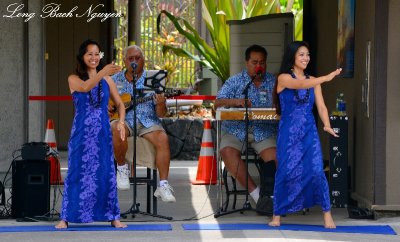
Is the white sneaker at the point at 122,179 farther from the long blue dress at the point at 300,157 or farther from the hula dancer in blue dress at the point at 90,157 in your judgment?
the long blue dress at the point at 300,157

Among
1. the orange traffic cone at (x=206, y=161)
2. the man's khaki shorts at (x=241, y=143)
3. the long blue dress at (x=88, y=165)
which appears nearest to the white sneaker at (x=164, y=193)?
the man's khaki shorts at (x=241, y=143)

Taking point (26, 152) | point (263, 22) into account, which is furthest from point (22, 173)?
point (263, 22)

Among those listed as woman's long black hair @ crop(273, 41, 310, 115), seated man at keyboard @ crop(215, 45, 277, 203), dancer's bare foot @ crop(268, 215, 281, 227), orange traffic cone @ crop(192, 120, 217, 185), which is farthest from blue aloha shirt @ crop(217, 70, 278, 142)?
orange traffic cone @ crop(192, 120, 217, 185)

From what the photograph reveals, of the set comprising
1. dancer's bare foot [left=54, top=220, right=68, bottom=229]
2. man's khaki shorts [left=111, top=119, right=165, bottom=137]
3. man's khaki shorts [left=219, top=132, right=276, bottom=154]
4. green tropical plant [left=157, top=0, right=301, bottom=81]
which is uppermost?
green tropical plant [left=157, top=0, right=301, bottom=81]

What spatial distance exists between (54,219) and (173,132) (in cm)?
717

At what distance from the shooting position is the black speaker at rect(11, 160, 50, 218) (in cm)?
1101

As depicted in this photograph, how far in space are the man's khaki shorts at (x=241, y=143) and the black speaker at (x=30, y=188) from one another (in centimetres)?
172

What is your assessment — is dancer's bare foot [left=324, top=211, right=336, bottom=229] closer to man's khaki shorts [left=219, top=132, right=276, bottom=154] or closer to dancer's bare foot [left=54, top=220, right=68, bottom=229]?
man's khaki shorts [left=219, top=132, right=276, bottom=154]

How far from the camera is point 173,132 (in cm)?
1805

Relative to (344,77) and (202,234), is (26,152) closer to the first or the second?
(202,234)

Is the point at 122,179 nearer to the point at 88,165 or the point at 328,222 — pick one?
the point at 88,165

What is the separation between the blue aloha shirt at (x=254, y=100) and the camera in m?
11.6

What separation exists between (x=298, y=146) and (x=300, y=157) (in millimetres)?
95

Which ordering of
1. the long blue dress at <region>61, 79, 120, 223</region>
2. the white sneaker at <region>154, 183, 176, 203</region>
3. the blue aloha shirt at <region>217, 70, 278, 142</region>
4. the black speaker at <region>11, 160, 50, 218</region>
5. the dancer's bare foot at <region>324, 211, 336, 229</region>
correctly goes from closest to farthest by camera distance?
the long blue dress at <region>61, 79, 120, 223</region> < the dancer's bare foot at <region>324, 211, 336, 229</region> < the black speaker at <region>11, 160, 50, 218</region> < the blue aloha shirt at <region>217, 70, 278, 142</region> < the white sneaker at <region>154, 183, 176, 203</region>
